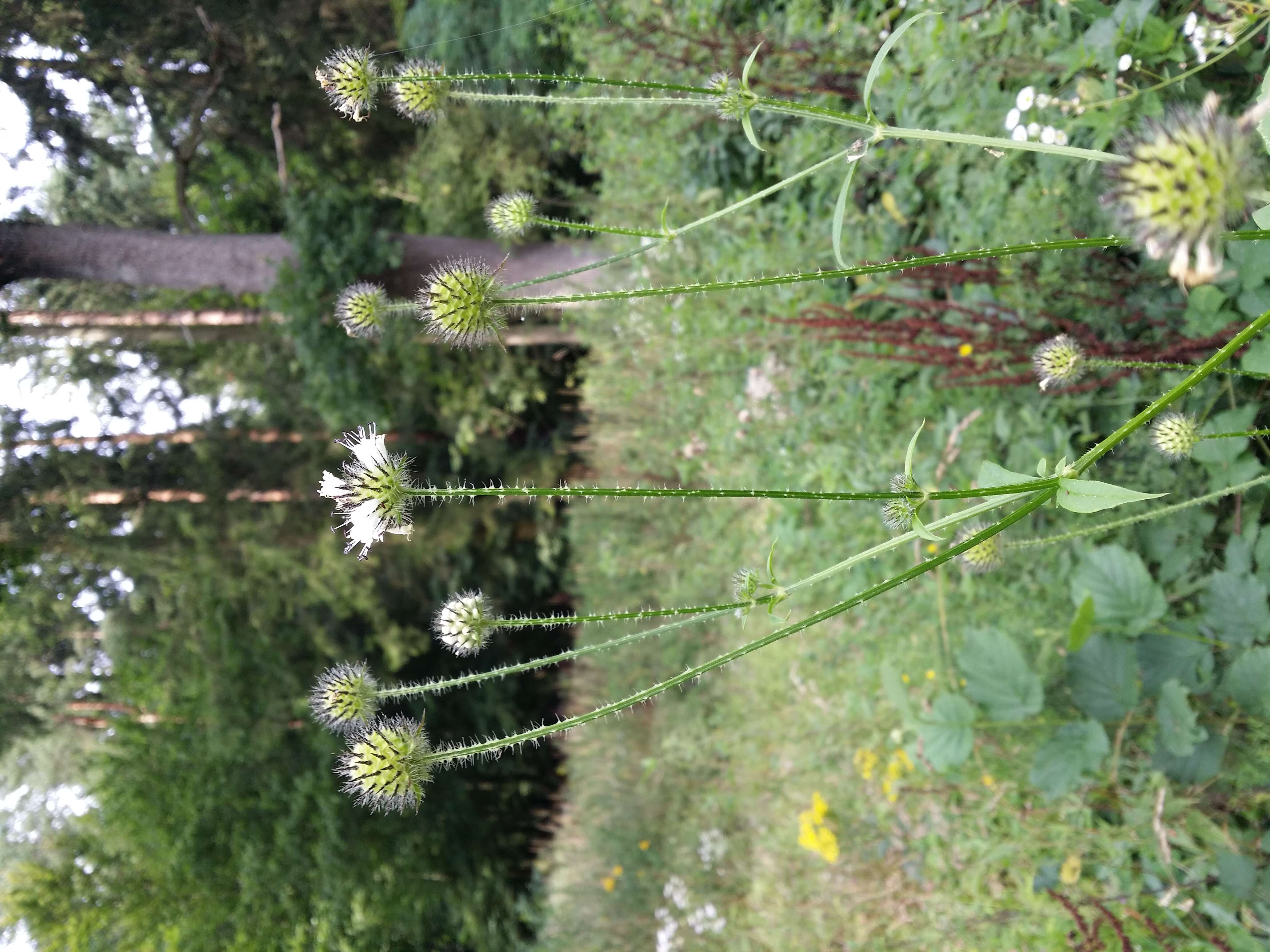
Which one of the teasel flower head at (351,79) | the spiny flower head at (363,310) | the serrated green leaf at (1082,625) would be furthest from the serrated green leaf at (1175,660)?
the teasel flower head at (351,79)

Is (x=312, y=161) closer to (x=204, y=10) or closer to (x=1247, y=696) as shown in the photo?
(x=204, y=10)

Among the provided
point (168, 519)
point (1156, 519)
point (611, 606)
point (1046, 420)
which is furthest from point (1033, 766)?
point (168, 519)

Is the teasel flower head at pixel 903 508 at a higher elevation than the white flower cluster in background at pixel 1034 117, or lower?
lower

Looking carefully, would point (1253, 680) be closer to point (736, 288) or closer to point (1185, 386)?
→ point (1185, 386)

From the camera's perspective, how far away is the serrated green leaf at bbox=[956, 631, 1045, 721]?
1930mm

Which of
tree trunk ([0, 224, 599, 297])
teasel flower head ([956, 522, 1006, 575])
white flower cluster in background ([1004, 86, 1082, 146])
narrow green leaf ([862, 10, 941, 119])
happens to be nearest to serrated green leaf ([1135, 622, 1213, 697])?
teasel flower head ([956, 522, 1006, 575])

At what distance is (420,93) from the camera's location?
47.3 inches

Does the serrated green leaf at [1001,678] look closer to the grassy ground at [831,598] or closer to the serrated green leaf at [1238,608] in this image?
the grassy ground at [831,598]

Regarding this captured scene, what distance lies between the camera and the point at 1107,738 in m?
1.74

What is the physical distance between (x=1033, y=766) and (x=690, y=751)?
8.92 feet

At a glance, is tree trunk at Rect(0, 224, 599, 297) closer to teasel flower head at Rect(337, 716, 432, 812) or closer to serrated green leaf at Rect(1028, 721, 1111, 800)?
serrated green leaf at Rect(1028, 721, 1111, 800)

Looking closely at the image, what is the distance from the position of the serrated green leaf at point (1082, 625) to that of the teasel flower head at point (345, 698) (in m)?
1.37

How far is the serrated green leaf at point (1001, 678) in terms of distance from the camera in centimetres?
193

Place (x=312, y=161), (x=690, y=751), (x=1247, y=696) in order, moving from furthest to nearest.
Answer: (x=312, y=161)
(x=690, y=751)
(x=1247, y=696)
